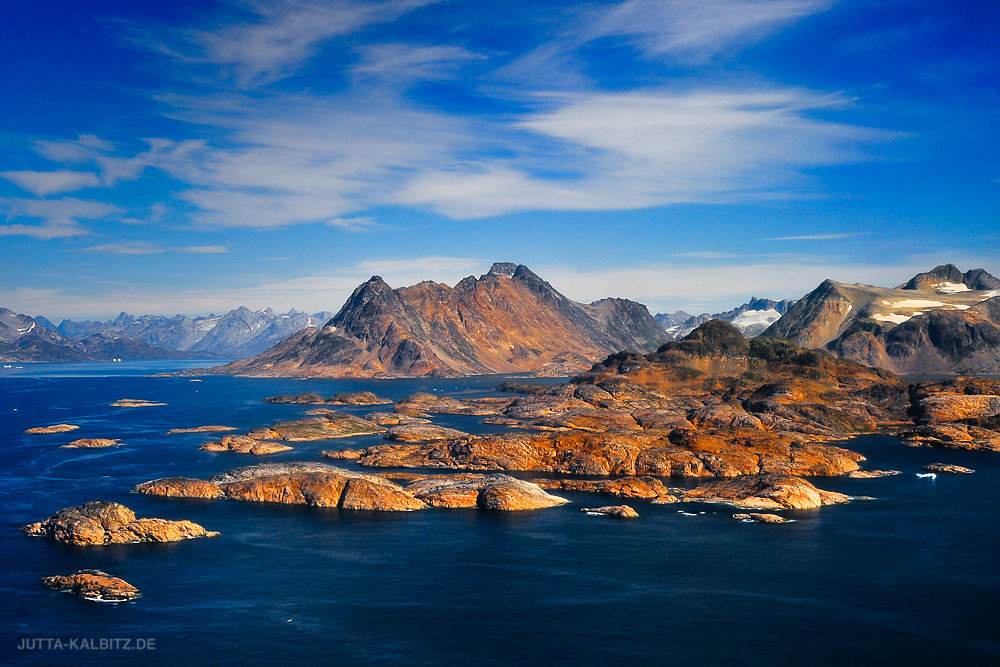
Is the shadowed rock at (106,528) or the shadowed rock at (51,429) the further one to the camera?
the shadowed rock at (51,429)

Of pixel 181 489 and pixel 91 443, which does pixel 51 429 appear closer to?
pixel 91 443

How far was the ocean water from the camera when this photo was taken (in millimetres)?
58094

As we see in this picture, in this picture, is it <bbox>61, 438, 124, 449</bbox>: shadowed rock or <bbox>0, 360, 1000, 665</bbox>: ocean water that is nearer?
<bbox>0, 360, 1000, 665</bbox>: ocean water

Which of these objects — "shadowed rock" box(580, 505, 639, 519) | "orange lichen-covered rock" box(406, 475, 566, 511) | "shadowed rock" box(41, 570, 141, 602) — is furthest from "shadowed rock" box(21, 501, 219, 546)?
"shadowed rock" box(580, 505, 639, 519)

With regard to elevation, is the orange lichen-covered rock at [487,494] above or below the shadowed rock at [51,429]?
below

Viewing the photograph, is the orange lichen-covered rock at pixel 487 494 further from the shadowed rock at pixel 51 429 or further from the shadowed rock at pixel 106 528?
the shadowed rock at pixel 51 429

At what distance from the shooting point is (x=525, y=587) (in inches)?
2817

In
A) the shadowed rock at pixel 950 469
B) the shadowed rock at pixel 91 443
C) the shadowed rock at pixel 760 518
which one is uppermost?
the shadowed rock at pixel 91 443

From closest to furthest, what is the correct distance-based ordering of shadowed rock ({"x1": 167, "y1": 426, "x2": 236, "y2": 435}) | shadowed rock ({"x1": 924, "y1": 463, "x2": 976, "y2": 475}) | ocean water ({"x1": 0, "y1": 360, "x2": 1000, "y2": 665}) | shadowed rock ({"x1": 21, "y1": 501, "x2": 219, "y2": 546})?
ocean water ({"x1": 0, "y1": 360, "x2": 1000, "y2": 665}), shadowed rock ({"x1": 21, "y1": 501, "x2": 219, "y2": 546}), shadowed rock ({"x1": 924, "y1": 463, "x2": 976, "y2": 475}), shadowed rock ({"x1": 167, "y1": 426, "x2": 236, "y2": 435})

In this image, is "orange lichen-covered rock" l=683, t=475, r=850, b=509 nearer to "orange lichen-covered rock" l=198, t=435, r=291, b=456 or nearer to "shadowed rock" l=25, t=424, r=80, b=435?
"orange lichen-covered rock" l=198, t=435, r=291, b=456

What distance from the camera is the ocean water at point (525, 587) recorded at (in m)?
58.1

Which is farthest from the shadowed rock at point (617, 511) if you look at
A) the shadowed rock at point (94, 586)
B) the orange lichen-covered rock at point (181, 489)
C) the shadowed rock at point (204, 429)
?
the shadowed rock at point (204, 429)

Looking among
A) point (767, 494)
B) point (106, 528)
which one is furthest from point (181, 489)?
point (767, 494)

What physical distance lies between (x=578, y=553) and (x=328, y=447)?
86.3 m
